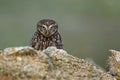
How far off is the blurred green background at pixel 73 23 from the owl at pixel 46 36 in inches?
382

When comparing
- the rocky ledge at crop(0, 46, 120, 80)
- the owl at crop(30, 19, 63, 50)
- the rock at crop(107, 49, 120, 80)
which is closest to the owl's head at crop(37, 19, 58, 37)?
the owl at crop(30, 19, 63, 50)

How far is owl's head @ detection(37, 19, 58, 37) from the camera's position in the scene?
1383cm

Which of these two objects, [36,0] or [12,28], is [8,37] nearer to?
[12,28]

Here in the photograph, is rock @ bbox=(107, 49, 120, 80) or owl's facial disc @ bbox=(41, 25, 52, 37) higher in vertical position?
owl's facial disc @ bbox=(41, 25, 52, 37)

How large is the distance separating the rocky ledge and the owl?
10.7 feet

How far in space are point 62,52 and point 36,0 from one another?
104 ft

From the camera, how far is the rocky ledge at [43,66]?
9.77 m

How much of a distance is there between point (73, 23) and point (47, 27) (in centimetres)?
1796

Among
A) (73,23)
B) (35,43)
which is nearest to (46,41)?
(35,43)

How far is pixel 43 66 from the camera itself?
994cm

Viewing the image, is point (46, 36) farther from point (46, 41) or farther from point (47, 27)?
point (47, 27)

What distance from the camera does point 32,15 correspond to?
35375mm

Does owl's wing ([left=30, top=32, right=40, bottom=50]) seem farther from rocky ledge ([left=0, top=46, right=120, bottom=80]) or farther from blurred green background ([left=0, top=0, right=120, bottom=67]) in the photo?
blurred green background ([left=0, top=0, right=120, bottom=67])

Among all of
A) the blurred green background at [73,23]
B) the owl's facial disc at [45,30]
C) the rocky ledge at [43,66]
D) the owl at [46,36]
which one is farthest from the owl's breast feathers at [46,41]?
the blurred green background at [73,23]
